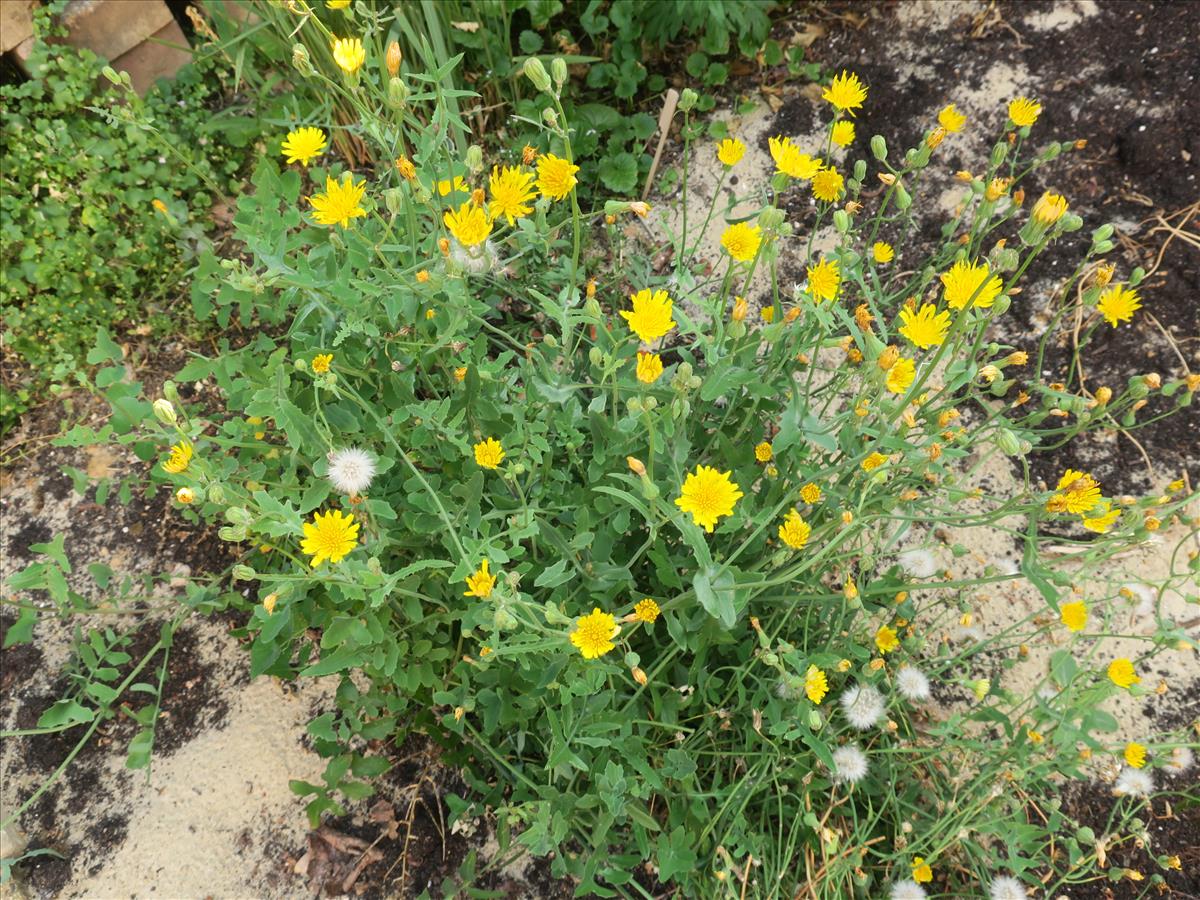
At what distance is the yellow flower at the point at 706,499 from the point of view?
1.28m

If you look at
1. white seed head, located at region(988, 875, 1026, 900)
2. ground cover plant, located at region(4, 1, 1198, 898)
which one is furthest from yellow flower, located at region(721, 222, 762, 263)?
white seed head, located at region(988, 875, 1026, 900)

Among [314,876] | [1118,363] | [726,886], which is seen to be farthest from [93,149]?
[1118,363]

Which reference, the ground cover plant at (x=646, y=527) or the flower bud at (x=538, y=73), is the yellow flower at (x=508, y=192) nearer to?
the ground cover plant at (x=646, y=527)

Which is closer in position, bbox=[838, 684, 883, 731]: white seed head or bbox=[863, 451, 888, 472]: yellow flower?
bbox=[863, 451, 888, 472]: yellow flower

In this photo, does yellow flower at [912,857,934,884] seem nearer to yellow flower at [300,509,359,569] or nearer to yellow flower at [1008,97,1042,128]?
yellow flower at [300,509,359,569]

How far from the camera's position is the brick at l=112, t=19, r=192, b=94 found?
9.11 feet

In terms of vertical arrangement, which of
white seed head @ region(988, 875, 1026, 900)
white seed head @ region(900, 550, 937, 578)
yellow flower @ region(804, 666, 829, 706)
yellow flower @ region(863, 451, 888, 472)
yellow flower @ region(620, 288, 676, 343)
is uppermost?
yellow flower @ region(620, 288, 676, 343)

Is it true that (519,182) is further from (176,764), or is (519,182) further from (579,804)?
(176,764)

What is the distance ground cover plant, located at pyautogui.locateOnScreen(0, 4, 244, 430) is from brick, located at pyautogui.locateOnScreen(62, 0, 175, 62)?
0.25 feet

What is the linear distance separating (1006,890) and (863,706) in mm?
437

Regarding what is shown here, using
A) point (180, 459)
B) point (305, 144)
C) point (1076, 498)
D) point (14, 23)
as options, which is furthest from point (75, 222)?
point (1076, 498)

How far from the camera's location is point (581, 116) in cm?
271

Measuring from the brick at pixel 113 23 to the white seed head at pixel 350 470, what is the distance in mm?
2145

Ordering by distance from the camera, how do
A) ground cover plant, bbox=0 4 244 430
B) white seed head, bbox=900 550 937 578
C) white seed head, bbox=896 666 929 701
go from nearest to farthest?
white seed head, bbox=896 666 929 701, white seed head, bbox=900 550 937 578, ground cover plant, bbox=0 4 244 430
